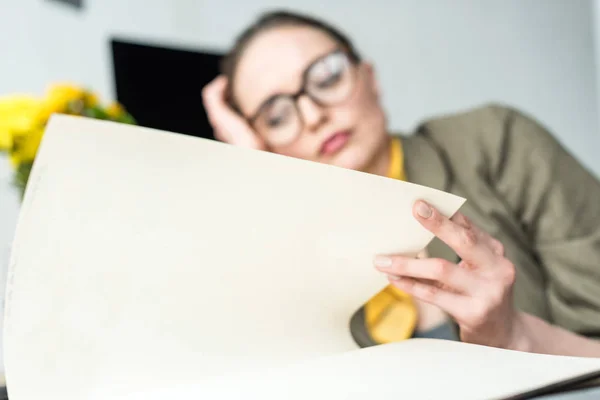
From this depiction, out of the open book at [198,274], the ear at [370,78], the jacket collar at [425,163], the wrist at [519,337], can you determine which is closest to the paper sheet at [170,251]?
the open book at [198,274]

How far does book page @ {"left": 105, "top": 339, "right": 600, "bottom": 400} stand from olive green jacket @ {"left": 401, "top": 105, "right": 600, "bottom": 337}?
1.03 ft

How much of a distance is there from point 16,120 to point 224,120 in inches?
13.2

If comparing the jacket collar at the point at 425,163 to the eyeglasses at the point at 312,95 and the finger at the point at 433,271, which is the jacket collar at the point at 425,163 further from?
the finger at the point at 433,271

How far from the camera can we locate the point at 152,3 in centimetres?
102

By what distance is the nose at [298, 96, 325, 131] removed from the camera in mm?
741

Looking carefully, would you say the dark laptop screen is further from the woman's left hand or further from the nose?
the woman's left hand

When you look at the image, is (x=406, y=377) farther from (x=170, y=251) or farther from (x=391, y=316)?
(x=391, y=316)

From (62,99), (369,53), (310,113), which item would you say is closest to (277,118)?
(310,113)

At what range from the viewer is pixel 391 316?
70 cm

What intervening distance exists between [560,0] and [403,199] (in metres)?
1.43

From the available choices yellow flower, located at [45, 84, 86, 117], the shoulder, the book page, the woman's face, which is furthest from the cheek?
the book page

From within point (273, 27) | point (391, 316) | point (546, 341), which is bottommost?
point (391, 316)

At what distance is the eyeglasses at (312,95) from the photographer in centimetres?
75

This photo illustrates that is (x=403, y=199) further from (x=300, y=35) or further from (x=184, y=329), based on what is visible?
(x=300, y=35)
